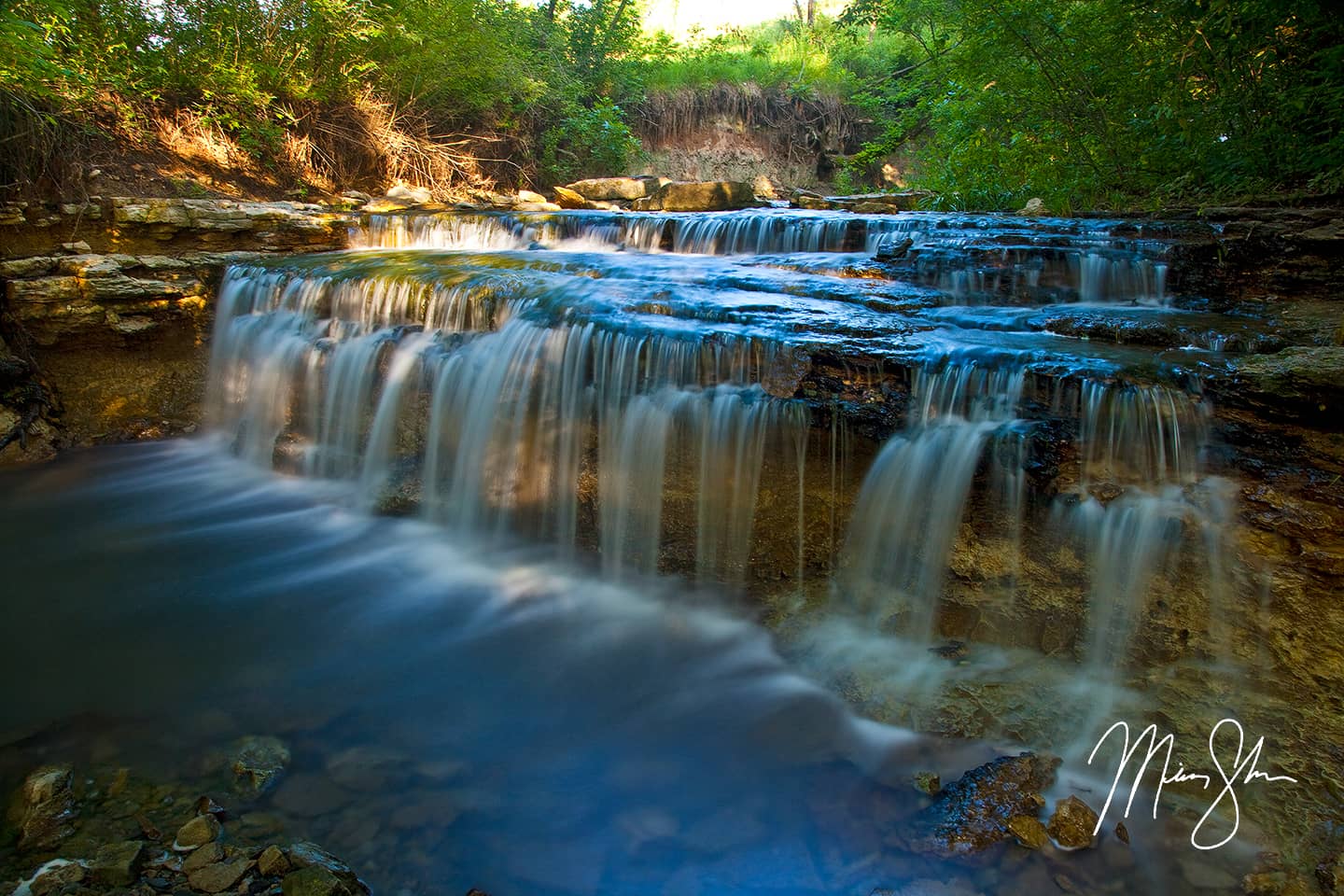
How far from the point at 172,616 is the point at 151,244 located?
18.2ft

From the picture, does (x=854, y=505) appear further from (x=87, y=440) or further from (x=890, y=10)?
(x=890, y=10)

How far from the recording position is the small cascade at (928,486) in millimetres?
3684

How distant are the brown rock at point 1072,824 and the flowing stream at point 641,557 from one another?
0.08 metres

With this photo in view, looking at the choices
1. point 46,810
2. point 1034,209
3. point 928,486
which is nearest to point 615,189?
point 1034,209

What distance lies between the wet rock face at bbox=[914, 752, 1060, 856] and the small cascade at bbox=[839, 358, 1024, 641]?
958mm

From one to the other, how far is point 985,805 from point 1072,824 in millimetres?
292

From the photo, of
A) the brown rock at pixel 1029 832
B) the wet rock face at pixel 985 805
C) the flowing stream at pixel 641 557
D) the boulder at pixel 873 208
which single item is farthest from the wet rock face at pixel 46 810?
the boulder at pixel 873 208

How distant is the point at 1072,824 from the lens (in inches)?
101

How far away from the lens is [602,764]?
122 inches

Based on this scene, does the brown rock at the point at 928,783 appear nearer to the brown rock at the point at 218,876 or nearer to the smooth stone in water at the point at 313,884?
the smooth stone in water at the point at 313,884

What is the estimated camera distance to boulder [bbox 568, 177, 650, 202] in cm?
1341

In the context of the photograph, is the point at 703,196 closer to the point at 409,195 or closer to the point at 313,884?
the point at 409,195

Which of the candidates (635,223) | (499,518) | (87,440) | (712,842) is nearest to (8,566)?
(87,440)

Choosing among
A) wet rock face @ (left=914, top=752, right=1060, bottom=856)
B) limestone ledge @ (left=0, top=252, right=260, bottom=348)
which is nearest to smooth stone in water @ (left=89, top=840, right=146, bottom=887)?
wet rock face @ (left=914, top=752, right=1060, bottom=856)
